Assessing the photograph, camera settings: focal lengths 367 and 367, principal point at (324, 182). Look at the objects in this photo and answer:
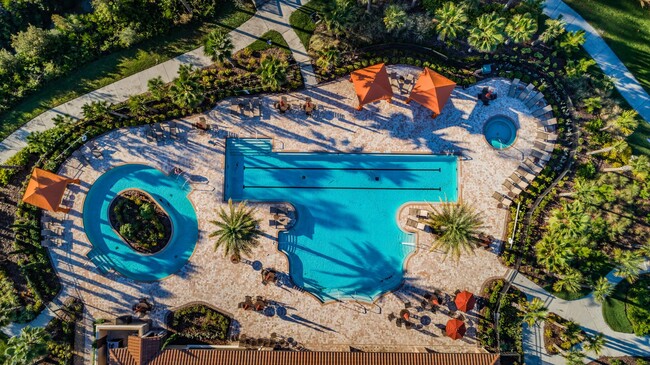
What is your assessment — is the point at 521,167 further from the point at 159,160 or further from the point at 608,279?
the point at 159,160

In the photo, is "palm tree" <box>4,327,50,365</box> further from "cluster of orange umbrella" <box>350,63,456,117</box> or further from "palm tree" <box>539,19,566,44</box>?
"palm tree" <box>539,19,566,44</box>

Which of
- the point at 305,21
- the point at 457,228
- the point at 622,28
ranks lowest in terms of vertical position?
the point at 457,228

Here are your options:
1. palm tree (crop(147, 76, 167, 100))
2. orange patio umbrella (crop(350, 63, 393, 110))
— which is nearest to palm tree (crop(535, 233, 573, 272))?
orange patio umbrella (crop(350, 63, 393, 110))

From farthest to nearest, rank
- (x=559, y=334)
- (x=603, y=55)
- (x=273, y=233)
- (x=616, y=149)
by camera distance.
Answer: (x=603, y=55) → (x=273, y=233) → (x=559, y=334) → (x=616, y=149)

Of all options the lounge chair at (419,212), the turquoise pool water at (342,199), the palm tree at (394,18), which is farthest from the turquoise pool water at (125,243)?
the palm tree at (394,18)

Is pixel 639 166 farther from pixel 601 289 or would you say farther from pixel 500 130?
pixel 500 130

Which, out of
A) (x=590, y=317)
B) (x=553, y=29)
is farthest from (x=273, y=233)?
(x=553, y=29)

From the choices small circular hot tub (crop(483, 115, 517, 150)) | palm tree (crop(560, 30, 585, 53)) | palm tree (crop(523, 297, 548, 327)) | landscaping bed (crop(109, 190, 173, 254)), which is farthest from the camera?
small circular hot tub (crop(483, 115, 517, 150))
